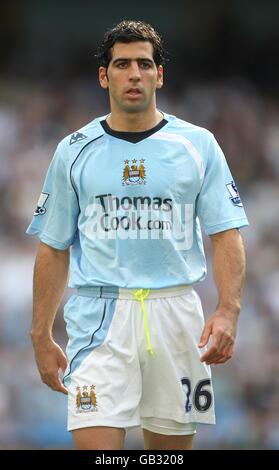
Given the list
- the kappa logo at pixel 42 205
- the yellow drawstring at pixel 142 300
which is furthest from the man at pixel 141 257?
the kappa logo at pixel 42 205

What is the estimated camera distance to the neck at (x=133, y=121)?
578 centimetres

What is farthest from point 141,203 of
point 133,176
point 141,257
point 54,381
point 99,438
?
point 99,438

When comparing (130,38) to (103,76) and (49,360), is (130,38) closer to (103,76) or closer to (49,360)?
(103,76)

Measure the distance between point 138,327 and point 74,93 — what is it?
6.57m

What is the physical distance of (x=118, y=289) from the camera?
5664mm

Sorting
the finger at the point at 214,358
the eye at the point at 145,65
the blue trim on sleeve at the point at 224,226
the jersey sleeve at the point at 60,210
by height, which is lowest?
the finger at the point at 214,358

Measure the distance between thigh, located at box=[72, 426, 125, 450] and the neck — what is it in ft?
4.91

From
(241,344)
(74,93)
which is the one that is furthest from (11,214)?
(241,344)

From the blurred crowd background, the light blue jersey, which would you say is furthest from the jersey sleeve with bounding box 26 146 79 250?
the blurred crowd background

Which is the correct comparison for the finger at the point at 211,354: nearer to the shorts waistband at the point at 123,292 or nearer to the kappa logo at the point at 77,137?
the shorts waistband at the point at 123,292

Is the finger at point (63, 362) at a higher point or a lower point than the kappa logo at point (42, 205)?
lower

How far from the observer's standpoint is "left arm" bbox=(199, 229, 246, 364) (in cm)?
548
